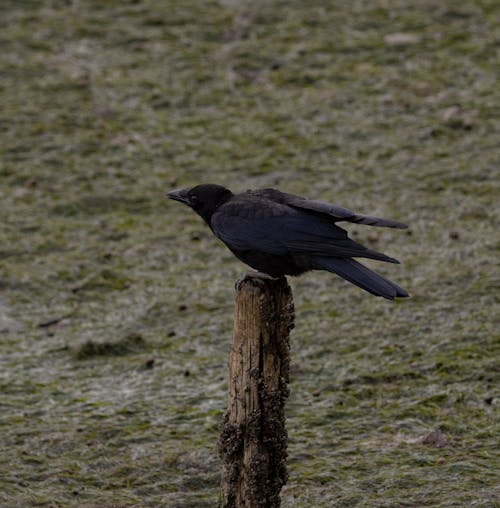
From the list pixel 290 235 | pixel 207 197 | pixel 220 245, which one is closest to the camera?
pixel 290 235

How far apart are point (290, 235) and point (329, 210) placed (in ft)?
0.83

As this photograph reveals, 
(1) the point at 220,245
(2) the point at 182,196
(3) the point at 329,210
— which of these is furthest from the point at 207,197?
(1) the point at 220,245

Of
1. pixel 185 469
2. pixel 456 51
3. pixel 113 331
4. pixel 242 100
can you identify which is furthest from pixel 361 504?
pixel 456 51

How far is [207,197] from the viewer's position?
5.60 meters

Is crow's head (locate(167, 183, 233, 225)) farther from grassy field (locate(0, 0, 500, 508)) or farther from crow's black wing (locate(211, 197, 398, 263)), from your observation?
grassy field (locate(0, 0, 500, 508))

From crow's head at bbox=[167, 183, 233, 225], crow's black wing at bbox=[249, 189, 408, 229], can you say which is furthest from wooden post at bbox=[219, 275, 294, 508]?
crow's head at bbox=[167, 183, 233, 225]

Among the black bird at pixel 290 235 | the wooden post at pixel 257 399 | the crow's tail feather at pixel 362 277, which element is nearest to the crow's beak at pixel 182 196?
the black bird at pixel 290 235

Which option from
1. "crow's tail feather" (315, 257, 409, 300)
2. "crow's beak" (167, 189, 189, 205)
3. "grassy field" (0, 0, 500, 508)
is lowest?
"grassy field" (0, 0, 500, 508)

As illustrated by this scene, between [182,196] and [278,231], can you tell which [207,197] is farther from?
[278,231]

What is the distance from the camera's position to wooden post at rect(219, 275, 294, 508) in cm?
459

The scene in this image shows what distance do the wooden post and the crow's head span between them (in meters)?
0.99

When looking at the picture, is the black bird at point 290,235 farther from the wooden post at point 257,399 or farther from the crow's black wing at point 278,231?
the wooden post at point 257,399

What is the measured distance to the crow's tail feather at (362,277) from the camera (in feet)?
14.6

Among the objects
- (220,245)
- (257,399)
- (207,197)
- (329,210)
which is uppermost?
(329,210)
